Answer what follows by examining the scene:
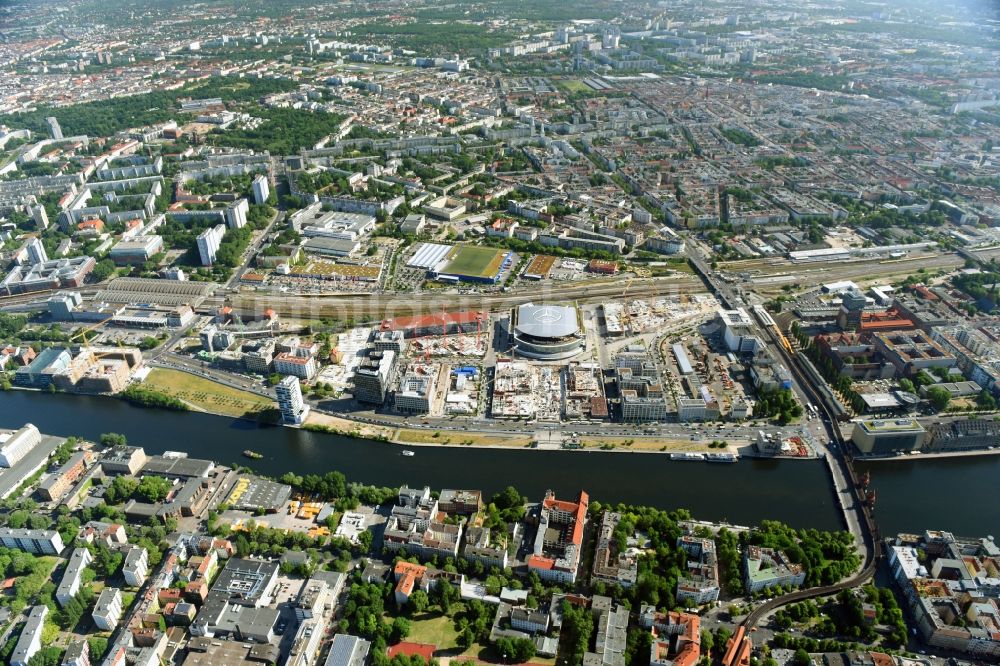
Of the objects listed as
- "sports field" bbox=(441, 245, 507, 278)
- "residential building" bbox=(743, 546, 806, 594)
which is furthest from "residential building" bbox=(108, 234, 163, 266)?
"residential building" bbox=(743, 546, 806, 594)

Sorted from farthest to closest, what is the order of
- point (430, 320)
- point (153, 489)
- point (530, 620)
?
1. point (430, 320)
2. point (153, 489)
3. point (530, 620)

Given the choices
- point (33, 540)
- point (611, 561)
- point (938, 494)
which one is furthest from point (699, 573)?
point (33, 540)

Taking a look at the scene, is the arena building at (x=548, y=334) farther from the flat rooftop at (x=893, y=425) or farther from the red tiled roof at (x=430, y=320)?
the flat rooftop at (x=893, y=425)

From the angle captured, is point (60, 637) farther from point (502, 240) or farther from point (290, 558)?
point (502, 240)

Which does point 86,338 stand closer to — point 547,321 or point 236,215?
point 236,215

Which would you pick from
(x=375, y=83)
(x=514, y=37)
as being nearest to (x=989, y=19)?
(x=514, y=37)

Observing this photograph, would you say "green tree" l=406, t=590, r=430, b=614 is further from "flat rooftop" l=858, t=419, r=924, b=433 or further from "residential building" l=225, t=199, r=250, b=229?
"residential building" l=225, t=199, r=250, b=229

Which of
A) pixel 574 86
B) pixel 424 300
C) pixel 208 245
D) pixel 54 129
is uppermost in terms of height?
pixel 54 129

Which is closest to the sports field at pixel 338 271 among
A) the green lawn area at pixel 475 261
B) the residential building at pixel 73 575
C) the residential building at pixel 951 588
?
the green lawn area at pixel 475 261
